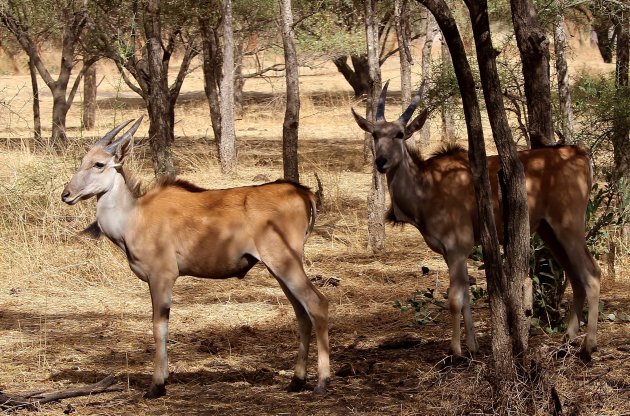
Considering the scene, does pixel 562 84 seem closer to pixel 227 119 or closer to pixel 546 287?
pixel 546 287

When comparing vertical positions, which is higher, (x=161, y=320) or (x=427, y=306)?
(x=161, y=320)

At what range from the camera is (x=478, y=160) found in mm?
5406

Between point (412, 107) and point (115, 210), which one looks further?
point (412, 107)

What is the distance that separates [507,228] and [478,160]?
0.40 metres

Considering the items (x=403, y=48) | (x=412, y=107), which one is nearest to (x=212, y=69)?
(x=403, y=48)

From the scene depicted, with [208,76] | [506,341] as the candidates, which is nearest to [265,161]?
[208,76]

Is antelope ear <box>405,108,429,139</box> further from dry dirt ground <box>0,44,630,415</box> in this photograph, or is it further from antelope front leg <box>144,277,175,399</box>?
antelope front leg <box>144,277,175,399</box>

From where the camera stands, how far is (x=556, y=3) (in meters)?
10.3

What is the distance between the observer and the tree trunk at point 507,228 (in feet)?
17.5

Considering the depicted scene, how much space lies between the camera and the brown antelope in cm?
656

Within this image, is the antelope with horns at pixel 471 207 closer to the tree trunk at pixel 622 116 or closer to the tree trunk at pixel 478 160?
the tree trunk at pixel 478 160

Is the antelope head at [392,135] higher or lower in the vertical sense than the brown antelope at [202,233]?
higher

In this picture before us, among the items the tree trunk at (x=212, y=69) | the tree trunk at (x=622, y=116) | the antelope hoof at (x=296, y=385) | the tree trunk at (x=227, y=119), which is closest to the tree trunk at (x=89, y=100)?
the tree trunk at (x=212, y=69)

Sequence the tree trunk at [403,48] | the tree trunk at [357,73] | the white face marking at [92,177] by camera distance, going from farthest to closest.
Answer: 1. the tree trunk at [357,73]
2. the tree trunk at [403,48]
3. the white face marking at [92,177]
